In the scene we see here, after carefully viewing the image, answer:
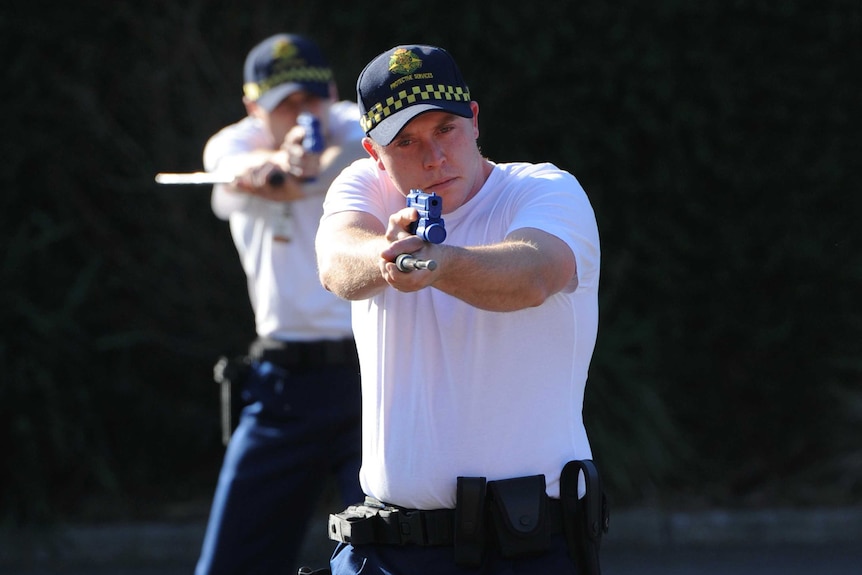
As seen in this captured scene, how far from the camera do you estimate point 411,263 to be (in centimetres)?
248

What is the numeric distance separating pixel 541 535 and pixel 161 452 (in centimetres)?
511

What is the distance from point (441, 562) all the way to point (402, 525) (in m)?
0.11

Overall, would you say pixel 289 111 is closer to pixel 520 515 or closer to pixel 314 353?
pixel 314 353

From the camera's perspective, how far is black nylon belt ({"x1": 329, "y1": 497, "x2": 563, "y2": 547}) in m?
2.92

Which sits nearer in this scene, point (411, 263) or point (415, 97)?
point (411, 263)

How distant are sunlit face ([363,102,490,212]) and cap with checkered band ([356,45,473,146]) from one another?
0.09 ft

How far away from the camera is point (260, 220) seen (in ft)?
16.0

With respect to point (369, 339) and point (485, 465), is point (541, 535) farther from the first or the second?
point (369, 339)

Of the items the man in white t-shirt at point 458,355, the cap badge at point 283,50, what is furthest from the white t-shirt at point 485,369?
the cap badge at point 283,50

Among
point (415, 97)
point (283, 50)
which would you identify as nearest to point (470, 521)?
point (415, 97)

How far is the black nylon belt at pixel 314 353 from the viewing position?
15.6 ft

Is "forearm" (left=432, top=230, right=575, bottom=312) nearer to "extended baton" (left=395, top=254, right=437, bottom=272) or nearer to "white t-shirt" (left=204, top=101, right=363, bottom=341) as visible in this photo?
"extended baton" (left=395, top=254, right=437, bottom=272)

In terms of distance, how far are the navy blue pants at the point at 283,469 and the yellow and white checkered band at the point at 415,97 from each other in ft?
6.10

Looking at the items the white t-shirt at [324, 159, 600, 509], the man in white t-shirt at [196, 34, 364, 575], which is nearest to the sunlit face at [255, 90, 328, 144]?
the man in white t-shirt at [196, 34, 364, 575]
